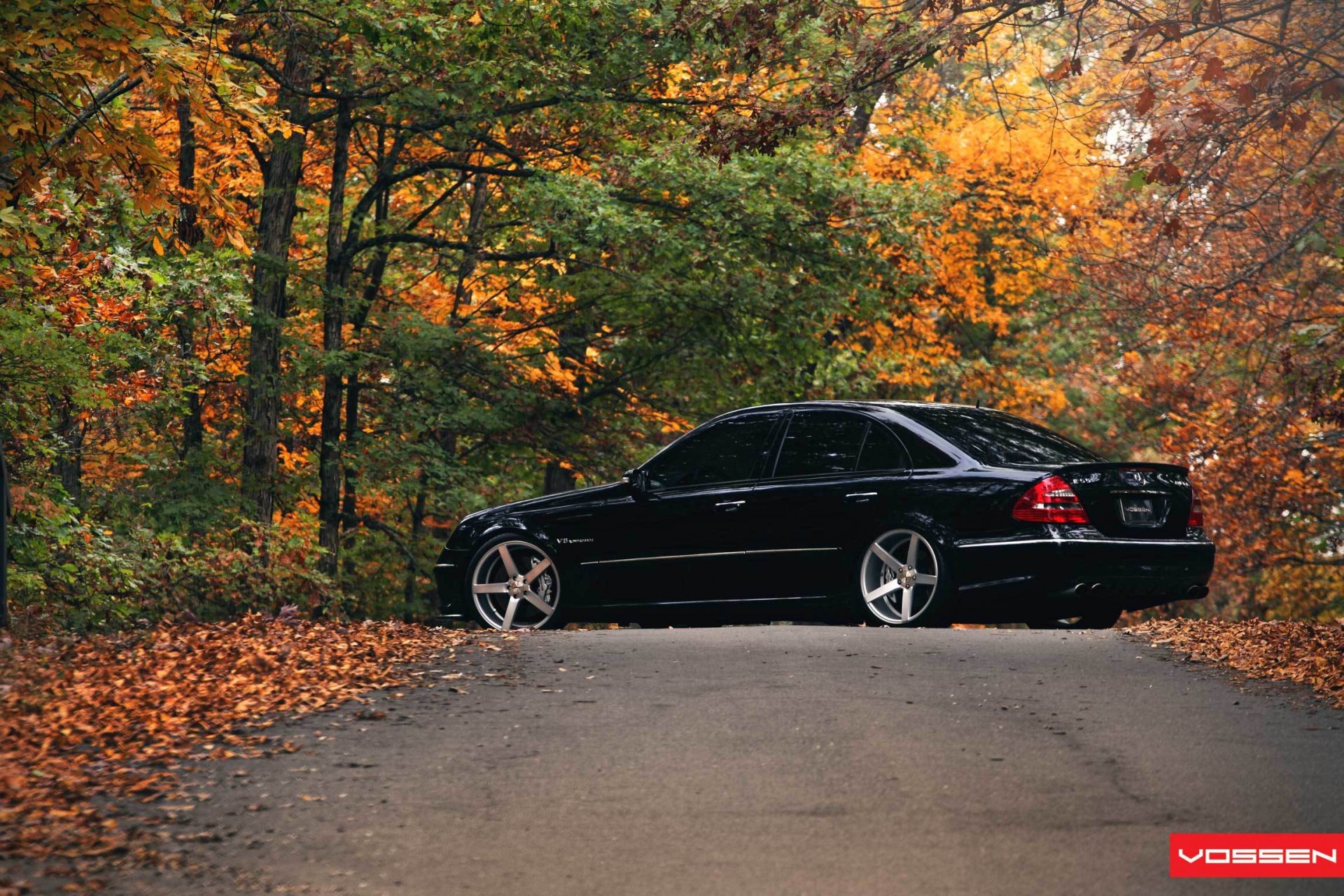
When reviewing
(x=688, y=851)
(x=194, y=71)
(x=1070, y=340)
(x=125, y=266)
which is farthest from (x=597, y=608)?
(x=1070, y=340)

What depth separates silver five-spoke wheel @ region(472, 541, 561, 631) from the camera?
12617mm

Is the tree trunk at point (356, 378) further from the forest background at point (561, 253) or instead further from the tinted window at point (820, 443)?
the tinted window at point (820, 443)

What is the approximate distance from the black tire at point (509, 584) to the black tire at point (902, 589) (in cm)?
250

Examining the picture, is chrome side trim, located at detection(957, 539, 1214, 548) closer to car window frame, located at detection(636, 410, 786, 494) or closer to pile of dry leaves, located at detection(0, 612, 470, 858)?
car window frame, located at detection(636, 410, 786, 494)

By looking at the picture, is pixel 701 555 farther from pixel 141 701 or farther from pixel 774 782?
pixel 774 782

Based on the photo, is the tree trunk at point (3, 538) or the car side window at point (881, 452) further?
the car side window at point (881, 452)

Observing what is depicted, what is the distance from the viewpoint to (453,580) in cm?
1289

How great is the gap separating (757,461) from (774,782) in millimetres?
5629

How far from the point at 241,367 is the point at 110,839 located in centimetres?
2046

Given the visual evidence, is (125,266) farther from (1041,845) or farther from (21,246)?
(1041,845)

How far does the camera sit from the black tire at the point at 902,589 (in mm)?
10867

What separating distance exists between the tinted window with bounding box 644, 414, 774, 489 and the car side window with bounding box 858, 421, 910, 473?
0.84m

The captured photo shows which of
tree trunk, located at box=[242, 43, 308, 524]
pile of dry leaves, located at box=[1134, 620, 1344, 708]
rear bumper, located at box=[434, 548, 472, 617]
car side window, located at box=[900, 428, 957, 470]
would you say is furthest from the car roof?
tree trunk, located at box=[242, 43, 308, 524]

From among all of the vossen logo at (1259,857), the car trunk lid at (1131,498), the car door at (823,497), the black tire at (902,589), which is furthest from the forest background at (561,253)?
the vossen logo at (1259,857)
